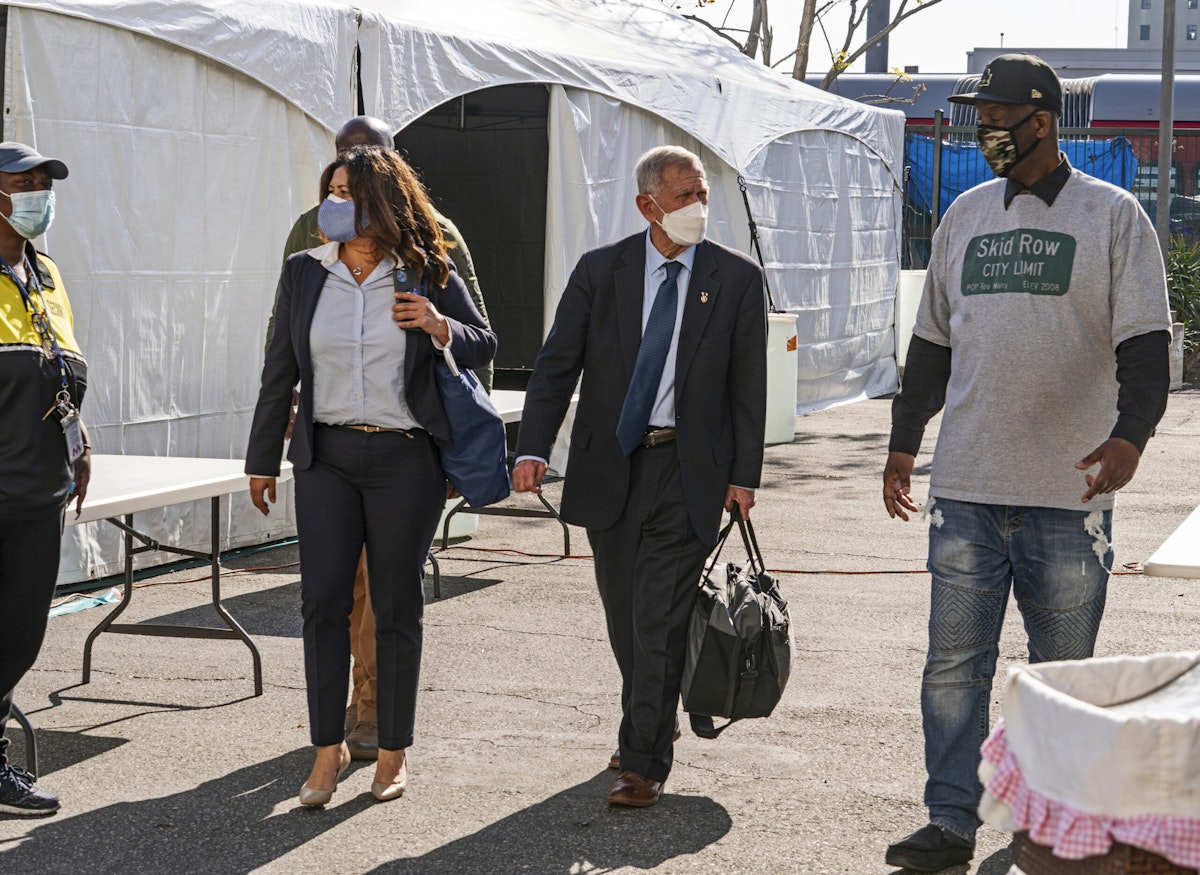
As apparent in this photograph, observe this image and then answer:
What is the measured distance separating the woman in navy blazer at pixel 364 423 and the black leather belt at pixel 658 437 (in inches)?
22.4

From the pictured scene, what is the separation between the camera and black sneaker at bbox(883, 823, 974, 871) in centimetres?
411

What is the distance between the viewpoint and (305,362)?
4664mm

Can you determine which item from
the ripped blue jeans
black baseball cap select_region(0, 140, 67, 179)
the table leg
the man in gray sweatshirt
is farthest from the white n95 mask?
the table leg

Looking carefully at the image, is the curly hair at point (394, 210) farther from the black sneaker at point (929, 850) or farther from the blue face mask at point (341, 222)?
the black sneaker at point (929, 850)

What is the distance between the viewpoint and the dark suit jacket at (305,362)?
4652 millimetres

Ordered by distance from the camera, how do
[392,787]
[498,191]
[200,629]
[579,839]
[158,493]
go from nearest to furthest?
[579,839], [392,787], [158,493], [200,629], [498,191]

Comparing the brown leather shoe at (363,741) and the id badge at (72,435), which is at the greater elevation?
the id badge at (72,435)

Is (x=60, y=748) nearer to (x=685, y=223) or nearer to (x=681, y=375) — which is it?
(x=681, y=375)

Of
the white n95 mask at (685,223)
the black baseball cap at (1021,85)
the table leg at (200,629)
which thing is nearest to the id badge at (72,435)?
the table leg at (200,629)

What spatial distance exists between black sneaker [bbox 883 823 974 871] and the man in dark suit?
32.7 inches

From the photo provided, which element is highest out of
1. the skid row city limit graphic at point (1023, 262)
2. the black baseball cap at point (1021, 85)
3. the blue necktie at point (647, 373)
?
the black baseball cap at point (1021, 85)

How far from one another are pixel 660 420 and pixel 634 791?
41.2 inches

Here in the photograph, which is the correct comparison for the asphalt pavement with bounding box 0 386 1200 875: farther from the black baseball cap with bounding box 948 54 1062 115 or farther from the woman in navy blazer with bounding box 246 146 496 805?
the black baseball cap with bounding box 948 54 1062 115

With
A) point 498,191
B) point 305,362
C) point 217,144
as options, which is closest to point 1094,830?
point 305,362
